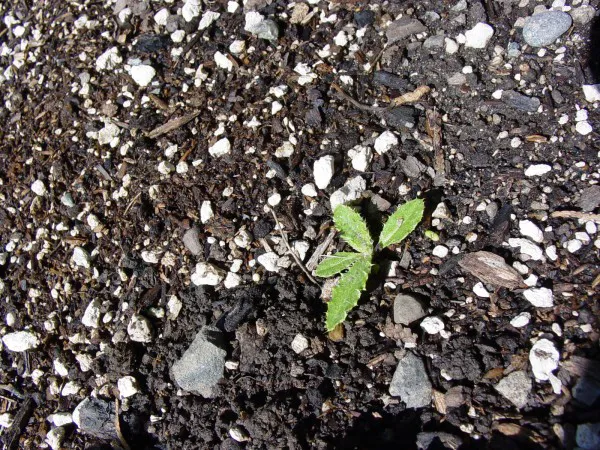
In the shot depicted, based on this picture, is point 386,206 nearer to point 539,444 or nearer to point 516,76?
point 516,76

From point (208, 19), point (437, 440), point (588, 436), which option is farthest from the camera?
point (208, 19)

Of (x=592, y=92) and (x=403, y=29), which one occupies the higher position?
(x=403, y=29)

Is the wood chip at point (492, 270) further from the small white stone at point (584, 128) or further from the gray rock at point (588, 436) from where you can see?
the small white stone at point (584, 128)

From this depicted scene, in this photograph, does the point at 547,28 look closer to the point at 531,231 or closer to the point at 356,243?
the point at 531,231

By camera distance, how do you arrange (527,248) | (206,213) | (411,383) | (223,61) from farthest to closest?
1. (223,61)
2. (206,213)
3. (527,248)
4. (411,383)

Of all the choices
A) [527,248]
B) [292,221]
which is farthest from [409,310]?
[292,221]

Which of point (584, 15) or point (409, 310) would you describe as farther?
point (584, 15)

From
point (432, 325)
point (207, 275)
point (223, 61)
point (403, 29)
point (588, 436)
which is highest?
point (223, 61)

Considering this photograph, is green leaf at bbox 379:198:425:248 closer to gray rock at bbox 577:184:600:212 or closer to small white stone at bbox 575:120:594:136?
gray rock at bbox 577:184:600:212
